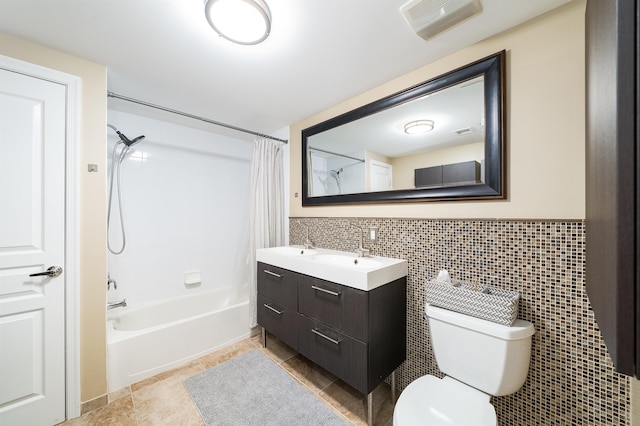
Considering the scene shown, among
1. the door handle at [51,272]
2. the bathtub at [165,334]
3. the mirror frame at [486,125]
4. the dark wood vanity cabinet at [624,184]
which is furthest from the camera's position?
the bathtub at [165,334]

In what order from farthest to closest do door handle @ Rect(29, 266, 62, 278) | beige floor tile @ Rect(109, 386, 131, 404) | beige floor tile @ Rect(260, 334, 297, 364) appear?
beige floor tile @ Rect(260, 334, 297, 364), beige floor tile @ Rect(109, 386, 131, 404), door handle @ Rect(29, 266, 62, 278)

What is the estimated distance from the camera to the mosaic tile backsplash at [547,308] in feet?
3.55

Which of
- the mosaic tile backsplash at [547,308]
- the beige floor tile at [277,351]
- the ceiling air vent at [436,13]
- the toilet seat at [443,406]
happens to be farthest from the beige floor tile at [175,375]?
the ceiling air vent at [436,13]

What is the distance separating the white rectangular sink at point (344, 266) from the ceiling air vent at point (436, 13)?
142 centimetres

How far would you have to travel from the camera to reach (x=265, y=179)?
8.93ft

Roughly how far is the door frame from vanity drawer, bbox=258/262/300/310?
50.4 inches

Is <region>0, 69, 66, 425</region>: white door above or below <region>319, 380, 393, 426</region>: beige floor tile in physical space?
above

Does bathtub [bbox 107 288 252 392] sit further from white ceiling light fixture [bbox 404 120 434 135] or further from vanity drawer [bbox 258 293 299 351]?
white ceiling light fixture [bbox 404 120 434 135]

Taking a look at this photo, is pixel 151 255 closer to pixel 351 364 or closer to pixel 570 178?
pixel 351 364

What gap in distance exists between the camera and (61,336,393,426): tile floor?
4.99 feet

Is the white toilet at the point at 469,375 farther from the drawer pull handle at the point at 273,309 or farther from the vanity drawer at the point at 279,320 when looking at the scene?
the drawer pull handle at the point at 273,309

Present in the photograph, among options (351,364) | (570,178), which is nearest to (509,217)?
(570,178)

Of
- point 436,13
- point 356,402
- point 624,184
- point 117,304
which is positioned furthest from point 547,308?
point 117,304

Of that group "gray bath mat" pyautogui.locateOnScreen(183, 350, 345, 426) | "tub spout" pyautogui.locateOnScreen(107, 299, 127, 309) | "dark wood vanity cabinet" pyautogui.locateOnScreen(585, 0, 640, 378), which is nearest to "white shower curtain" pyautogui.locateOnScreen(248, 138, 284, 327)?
"gray bath mat" pyautogui.locateOnScreen(183, 350, 345, 426)
